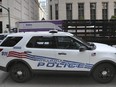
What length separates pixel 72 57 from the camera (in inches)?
352

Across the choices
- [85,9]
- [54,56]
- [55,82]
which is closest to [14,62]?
[54,56]

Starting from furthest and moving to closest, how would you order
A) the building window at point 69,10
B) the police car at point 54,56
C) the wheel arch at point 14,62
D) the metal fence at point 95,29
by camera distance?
the building window at point 69,10 → the metal fence at point 95,29 → the wheel arch at point 14,62 → the police car at point 54,56

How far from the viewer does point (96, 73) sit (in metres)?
8.97

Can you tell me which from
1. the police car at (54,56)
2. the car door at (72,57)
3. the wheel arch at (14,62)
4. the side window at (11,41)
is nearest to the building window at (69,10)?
the side window at (11,41)

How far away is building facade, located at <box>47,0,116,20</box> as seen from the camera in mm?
78812

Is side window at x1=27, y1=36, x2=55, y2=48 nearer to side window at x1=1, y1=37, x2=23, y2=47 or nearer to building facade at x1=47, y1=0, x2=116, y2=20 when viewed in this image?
side window at x1=1, y1=37, x2=23, y2=47

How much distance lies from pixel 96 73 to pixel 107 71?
36 centimetres

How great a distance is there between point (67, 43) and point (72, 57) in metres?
0.51

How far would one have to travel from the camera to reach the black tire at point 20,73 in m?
9.25

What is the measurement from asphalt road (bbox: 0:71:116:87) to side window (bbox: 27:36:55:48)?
1.21 metres

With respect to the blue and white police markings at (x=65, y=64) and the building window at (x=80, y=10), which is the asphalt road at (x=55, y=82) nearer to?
the blue and white police markings at (x=65, y=64)

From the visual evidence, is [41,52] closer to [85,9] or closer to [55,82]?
[55,82]

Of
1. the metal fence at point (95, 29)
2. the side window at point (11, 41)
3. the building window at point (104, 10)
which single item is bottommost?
the side window at point (11, 41)

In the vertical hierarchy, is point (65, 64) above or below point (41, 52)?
below
